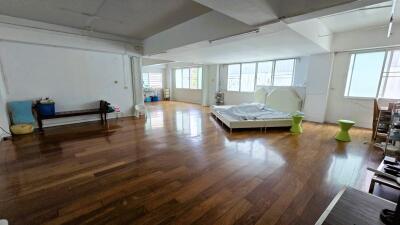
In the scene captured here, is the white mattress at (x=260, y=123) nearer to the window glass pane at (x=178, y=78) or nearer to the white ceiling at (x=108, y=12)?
the white ceiling at (x=108, y=12)

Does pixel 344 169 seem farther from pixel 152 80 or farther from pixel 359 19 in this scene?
pixel 152 80

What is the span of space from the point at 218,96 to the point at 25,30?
7.36m

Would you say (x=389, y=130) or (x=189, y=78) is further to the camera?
(x=189, y=78)

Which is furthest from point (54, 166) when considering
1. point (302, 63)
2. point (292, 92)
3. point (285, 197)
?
point (302, 63)

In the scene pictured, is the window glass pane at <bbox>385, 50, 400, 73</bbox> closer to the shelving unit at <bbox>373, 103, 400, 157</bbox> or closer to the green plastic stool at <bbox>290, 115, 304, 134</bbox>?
the shelving unit at <bbox>373, 103, 400, 157</bbox>

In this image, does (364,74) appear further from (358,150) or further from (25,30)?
(25,30)

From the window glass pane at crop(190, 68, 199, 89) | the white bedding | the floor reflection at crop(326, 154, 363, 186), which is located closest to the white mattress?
the white bedding

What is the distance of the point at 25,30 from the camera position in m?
4.11

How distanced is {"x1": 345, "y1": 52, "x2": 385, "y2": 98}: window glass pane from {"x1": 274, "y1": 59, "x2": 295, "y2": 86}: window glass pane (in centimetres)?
179

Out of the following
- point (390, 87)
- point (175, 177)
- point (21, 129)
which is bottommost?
point (175, 177)

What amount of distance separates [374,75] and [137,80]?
7.47 m

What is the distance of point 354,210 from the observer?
1.11 m

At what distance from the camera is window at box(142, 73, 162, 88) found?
37.2 ft

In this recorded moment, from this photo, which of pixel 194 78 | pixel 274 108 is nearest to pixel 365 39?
pixel 274 108
